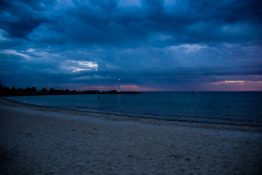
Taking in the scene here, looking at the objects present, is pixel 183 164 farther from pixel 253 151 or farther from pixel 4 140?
pixel 4 140

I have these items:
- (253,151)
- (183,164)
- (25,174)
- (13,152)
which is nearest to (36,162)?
(25,174)

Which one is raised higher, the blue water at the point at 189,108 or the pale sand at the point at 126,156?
the pale sand at the point at 126,156

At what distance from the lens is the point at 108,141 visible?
32.4ft

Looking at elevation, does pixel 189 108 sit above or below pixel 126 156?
below

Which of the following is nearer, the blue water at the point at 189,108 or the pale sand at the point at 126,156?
the pale sand at the point at 126,156

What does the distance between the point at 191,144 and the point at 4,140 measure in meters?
9.43

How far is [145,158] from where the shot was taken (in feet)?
23.5

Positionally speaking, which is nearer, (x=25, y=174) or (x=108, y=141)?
(x=25, y=174)

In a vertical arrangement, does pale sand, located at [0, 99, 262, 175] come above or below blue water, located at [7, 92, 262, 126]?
above

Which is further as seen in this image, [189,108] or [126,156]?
[189,108]

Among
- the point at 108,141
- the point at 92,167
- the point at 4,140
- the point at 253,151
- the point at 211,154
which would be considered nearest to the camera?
the point at 92,167

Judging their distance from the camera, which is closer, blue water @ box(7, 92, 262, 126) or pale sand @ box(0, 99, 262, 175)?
pale sand @ box(0, 99, 262, 175)

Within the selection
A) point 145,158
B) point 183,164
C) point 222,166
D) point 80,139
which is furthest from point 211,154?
point 80,139

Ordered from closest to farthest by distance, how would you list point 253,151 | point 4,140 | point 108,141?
1. point 253,151
2. point 4,140
3. point 108,141
